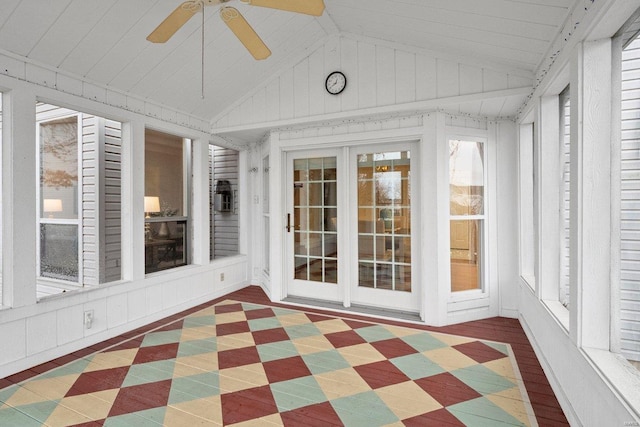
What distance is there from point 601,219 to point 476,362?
1.53 metres

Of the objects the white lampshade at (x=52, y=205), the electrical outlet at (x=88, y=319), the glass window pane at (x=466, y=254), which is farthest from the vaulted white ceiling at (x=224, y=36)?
the electrical outlet at (x=88, y=319)

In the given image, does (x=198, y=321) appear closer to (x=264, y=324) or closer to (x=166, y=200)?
(x=264, y=324)

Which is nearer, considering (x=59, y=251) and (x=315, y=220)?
(x=59, y=251)

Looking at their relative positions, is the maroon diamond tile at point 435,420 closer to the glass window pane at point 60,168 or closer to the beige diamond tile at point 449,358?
the beige diamond tile at point 449,358

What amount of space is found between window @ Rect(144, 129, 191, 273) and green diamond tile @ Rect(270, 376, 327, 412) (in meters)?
2.73

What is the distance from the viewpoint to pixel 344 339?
10.6 feet

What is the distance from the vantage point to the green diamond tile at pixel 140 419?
1.95 metres

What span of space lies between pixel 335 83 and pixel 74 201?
3520 millimetres

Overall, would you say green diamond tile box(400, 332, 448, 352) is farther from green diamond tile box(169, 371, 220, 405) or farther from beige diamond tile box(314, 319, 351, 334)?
green diamond tile box(169, 371, 220, 405)

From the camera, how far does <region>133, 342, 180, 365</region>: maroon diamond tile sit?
2816 millimetres

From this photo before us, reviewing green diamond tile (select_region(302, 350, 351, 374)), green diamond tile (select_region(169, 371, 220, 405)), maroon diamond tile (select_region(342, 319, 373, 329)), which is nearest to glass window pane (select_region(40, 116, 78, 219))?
green diamond tile (select_region(169, 371, 220, 405))

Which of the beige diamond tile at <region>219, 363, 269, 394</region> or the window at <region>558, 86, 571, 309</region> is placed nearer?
the beige diamond tile at <region>219, 363, 269, 394</region>

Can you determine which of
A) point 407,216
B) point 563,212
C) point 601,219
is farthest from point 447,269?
point 601,219

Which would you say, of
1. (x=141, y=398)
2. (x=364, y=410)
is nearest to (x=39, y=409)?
(x=141, y=398)
